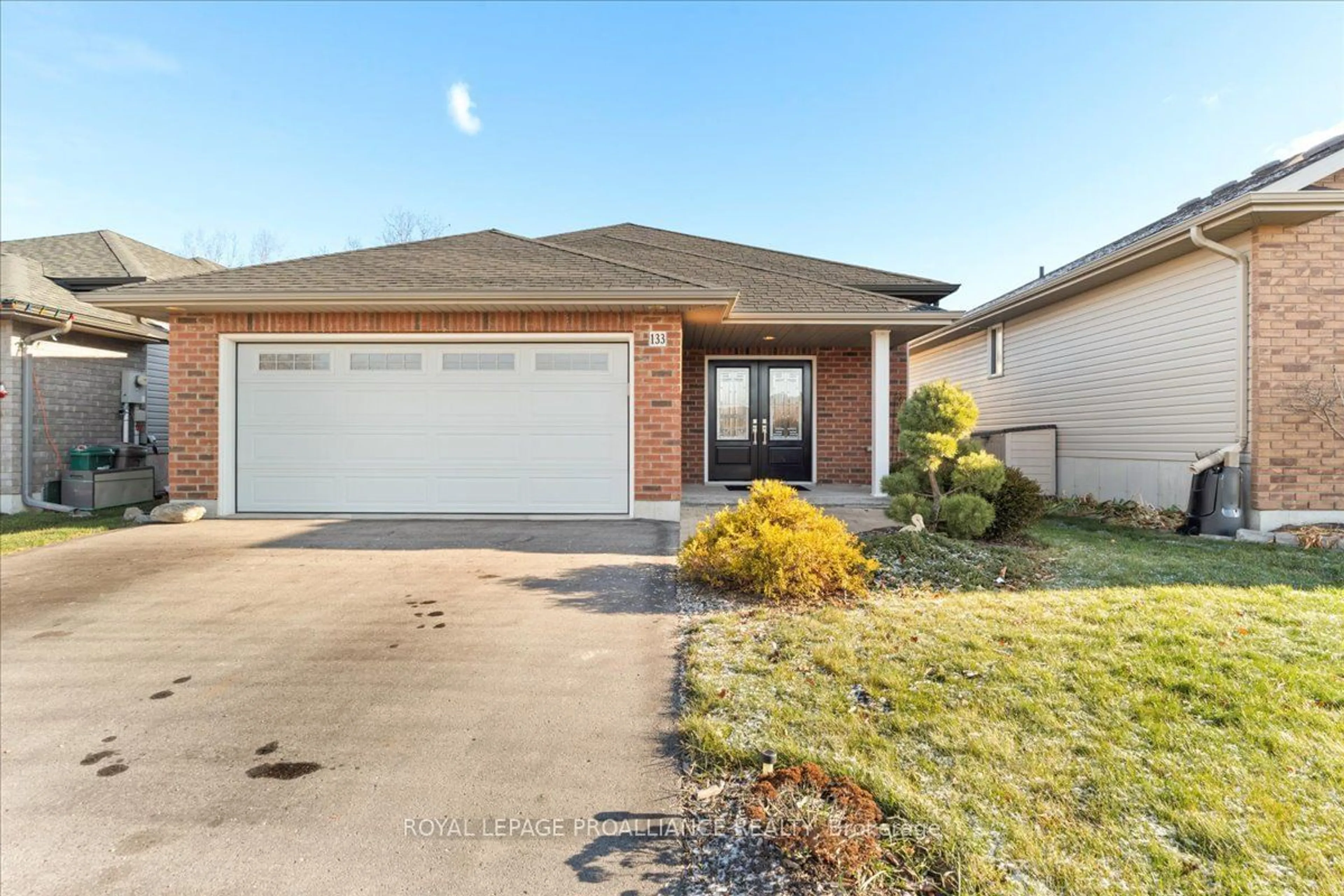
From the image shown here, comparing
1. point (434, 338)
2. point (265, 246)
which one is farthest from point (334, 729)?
point (265, 246)

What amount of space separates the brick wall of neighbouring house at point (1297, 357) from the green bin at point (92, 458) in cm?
1523

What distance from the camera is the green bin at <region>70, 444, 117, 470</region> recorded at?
8.69 metres

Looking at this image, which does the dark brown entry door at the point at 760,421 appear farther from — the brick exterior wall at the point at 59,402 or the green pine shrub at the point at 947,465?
the brick exterior wall at the point at 59,402

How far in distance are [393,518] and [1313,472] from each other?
1048 cm

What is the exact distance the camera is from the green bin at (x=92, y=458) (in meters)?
8.69

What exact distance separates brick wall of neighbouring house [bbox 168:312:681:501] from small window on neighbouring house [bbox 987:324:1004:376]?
27.4 ft

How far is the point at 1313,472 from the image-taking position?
6.50 metres

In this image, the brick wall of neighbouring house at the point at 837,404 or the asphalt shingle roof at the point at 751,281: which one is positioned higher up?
the asphalt shingle roof at the point at 751,281

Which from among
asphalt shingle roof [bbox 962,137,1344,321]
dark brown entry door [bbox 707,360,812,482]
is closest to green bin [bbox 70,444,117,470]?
dark brown entry door [bbox 707,360,812,482]

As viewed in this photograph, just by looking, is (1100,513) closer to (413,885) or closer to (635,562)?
(635,562)

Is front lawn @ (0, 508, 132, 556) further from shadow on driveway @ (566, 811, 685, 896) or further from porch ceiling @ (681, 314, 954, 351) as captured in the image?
porch ceiling @ (681, 314, 954, 351)

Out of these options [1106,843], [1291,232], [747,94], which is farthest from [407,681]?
[747,94]

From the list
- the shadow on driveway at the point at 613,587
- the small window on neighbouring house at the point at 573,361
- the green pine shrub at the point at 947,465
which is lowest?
the shadow on driveway at the point at 613,587

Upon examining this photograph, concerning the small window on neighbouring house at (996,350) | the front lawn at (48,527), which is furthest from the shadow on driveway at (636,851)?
the small window on neighbouring house at (996,350)
